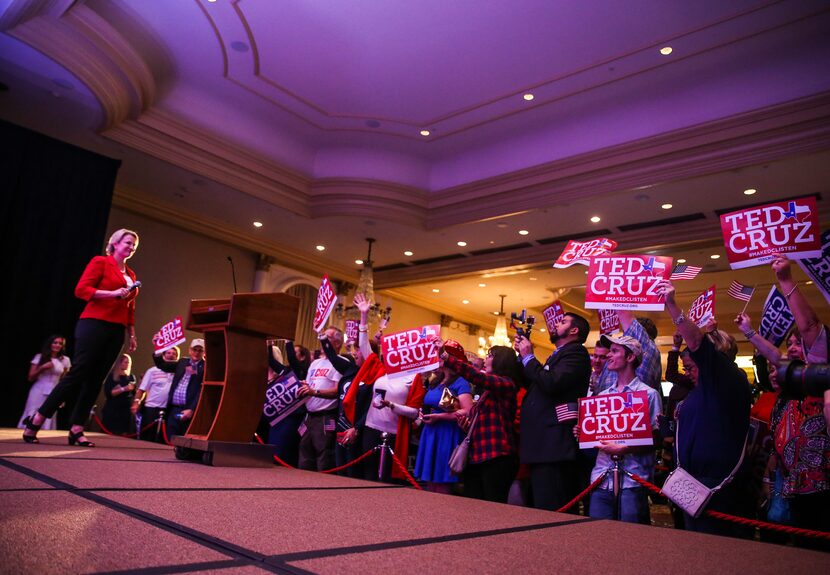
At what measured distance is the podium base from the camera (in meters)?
2.64

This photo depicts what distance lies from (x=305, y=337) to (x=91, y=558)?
1134 cm

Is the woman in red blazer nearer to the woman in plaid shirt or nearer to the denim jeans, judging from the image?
the woman in plaid shirt

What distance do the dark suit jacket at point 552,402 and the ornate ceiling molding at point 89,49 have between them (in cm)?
567

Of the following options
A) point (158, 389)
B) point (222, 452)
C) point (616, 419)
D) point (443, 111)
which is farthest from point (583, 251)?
point (158, 389)

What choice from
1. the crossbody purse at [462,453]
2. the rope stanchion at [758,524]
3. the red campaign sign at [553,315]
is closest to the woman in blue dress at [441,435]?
the crossbody purse at [462,453]

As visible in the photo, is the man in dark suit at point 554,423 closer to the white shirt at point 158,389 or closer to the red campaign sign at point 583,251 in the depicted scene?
the red campaign sign at point 583,251

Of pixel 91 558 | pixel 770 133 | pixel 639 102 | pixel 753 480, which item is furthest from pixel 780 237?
pixel 639 102

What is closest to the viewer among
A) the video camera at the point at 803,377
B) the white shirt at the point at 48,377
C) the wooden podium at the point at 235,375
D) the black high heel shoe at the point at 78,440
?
the video camera at the point at 803,377

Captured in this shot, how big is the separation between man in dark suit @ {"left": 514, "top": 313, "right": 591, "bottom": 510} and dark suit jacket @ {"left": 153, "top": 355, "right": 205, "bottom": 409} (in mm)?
2928

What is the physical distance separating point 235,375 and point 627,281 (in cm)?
206

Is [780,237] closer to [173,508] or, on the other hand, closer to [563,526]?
[563,526]

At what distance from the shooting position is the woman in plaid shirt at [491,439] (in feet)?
10.6

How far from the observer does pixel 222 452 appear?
2.68 m

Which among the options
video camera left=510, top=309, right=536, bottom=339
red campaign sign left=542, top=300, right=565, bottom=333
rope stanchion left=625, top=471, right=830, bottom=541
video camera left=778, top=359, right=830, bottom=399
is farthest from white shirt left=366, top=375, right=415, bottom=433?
video camera left=778, top=359, right=830, bottom=399
